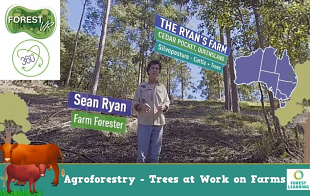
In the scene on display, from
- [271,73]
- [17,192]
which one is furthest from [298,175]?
[17,192]

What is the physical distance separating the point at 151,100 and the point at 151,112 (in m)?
0.12

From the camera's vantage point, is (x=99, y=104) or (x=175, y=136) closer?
(x=99, y=104)

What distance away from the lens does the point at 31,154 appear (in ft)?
11.2

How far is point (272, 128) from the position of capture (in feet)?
12.4

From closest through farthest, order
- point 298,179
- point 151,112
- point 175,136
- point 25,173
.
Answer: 1. point 25,173
2. point 151,112
3. point 298,179
4. point 175,136

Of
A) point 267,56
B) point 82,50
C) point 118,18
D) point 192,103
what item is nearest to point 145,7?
point 118,18

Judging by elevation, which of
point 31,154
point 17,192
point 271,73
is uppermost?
point 271,73

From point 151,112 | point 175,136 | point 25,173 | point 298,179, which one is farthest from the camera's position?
point 175,136

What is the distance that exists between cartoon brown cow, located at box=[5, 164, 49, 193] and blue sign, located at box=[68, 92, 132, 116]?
2.38 feet

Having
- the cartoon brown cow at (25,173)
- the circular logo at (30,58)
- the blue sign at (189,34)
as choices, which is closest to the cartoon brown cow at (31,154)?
the cartoon brown cow at (25,173)

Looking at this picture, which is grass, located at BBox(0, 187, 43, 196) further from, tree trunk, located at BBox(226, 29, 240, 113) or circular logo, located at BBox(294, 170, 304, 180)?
circular logo, located at BBox(294, 170, 304, 180)

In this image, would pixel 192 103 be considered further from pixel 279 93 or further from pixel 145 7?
pixel 145 7

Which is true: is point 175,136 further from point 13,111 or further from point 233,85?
point 13,111

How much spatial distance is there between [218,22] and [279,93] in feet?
3.43
